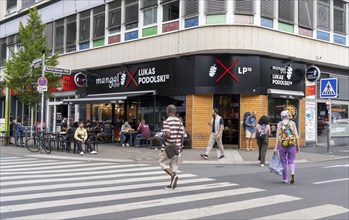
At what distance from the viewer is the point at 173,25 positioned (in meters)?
19.5

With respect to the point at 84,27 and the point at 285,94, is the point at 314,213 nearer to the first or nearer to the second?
the point at 285,94

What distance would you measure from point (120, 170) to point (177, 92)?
8375mm

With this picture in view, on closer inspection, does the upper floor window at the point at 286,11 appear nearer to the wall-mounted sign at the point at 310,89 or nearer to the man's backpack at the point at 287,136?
the wall-mounted sign at the point at 310,89

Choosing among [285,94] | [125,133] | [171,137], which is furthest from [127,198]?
[285,94]

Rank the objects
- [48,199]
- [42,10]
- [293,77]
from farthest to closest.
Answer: [42,10] → [293,77] → [48,199]

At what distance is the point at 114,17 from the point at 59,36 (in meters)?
6.18

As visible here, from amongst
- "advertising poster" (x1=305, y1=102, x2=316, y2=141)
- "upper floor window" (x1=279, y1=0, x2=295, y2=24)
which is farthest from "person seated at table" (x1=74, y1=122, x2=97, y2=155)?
"advertising poster" (x1=305, y1=102, x2=316, y2=141)

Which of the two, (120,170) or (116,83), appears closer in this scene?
(120,170)

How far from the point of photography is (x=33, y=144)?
57.8 ft

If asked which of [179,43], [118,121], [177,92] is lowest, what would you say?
[118,121]

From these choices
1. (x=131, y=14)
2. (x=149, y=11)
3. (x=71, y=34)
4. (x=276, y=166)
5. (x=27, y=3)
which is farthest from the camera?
(x=27, y=3)

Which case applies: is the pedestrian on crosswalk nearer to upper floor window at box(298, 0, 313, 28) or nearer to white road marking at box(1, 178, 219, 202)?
white road marking at box(1, 178, 219, 202)

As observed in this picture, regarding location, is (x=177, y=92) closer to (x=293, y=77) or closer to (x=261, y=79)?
(x=261, y=79)

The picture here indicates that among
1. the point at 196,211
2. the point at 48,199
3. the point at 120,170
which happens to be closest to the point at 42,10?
the point at 120,170
